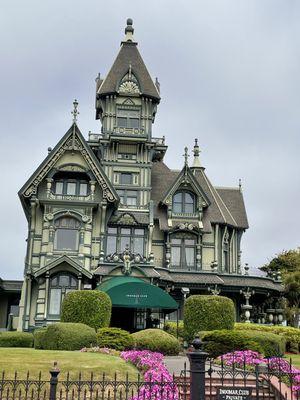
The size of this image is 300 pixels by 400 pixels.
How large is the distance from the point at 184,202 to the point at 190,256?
165 inches

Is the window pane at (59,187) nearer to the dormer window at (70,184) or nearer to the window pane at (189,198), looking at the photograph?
the dormer window at (70,184)

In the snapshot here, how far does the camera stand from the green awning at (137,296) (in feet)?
109

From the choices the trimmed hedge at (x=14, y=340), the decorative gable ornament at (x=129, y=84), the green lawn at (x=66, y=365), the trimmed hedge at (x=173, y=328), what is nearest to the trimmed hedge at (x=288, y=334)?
the trimmed hedge at (x=173, y=328)

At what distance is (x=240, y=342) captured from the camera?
2275 centimetres

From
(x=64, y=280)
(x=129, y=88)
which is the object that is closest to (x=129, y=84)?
(x=129, y=88)

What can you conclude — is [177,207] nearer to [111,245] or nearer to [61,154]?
[111,245]

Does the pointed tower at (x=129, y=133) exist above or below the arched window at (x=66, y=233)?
above

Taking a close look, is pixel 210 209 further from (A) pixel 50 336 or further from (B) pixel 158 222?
(A) pixel 50 336

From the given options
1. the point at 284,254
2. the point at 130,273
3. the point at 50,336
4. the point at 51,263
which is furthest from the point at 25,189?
the point at 284,254

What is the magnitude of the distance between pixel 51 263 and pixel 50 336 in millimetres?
12952

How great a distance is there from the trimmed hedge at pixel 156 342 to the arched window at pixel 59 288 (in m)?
12.8

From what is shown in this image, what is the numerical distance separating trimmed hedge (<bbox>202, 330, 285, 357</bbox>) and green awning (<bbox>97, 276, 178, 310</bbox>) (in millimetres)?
9406

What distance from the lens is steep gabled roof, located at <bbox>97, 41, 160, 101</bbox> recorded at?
150 feet

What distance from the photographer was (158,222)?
4378cm
